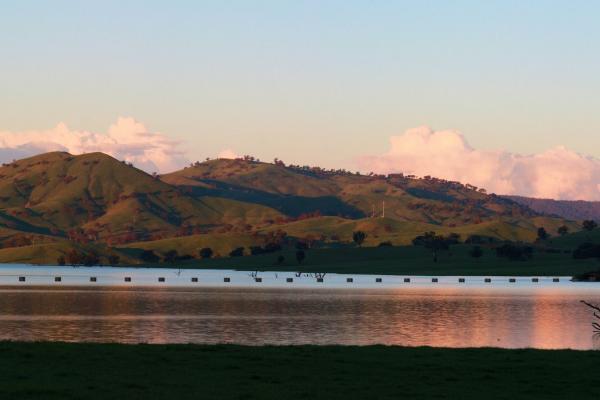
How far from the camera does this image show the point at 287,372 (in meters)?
42.1

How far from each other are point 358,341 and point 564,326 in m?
27.4

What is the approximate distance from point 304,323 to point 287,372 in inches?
1929

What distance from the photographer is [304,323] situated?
3580 inches

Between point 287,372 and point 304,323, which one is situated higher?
point 304,323

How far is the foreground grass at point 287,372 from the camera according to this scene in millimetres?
36219

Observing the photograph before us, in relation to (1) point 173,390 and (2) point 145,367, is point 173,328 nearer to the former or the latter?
(2) point 145,367

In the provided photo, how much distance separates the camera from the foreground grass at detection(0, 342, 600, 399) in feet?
119

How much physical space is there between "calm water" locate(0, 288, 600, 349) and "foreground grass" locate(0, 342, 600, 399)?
18.3m

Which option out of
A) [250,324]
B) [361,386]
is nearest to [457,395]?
[361,386]

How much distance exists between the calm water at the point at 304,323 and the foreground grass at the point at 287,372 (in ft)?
60.0

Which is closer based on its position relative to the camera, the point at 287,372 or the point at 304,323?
the point at 287,372

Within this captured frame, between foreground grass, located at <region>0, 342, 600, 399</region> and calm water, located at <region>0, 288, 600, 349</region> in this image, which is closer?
foreground grass, located at <region>0, 342, 600, 399</region>

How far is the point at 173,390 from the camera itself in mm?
36281

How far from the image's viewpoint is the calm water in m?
71.7
